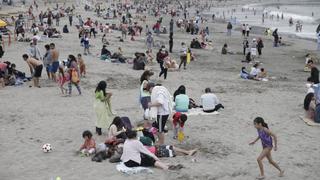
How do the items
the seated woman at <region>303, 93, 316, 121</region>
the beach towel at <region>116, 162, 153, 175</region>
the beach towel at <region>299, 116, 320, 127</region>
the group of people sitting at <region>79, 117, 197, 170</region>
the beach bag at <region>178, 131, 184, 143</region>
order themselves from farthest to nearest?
1. the seated woman at <region>303, 93, 316, 121</region>
2. the beach towel at <region>299, 116, 320, 127</region>
3. the beach bag at <region>178, 131, 184, 143</region>
4. the group of people sitting at <region>79, 117, 197, 170</region>
5. the beach towel at <region>116, 162, 153, 175</region>

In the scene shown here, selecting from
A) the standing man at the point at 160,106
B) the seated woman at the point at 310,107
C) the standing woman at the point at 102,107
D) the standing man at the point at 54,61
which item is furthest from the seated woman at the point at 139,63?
the standing man at the point at 160,106

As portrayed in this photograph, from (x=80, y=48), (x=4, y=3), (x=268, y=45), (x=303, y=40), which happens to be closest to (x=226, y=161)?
(x=80, y=48)

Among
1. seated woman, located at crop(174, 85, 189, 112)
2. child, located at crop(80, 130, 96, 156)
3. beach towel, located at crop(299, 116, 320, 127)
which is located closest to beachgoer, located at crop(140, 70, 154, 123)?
seated woman, located at crop(174, 85, 189, 112)

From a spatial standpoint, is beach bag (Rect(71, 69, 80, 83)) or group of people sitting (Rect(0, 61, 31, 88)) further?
group of people sitting (Rect(0, 61, 31, 88))

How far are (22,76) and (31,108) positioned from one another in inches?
167

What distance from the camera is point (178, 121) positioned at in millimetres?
12359

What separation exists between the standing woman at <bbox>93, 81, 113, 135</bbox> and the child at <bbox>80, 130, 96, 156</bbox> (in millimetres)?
1202

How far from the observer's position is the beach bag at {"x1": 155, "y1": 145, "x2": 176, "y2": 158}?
10995 mm

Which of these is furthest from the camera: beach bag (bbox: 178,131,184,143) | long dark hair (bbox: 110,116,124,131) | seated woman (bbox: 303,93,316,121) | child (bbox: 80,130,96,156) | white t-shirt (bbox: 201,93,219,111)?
white t-shirt (bbox: 201,93,219,111)

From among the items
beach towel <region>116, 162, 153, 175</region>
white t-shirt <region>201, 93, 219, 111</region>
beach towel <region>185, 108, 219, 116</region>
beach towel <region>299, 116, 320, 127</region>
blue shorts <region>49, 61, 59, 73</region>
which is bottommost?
beach towel <region>299, 116, 320, 127</region>

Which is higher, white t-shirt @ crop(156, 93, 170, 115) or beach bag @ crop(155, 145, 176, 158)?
white t-shirt @ crop(156, 93, 170, 115)

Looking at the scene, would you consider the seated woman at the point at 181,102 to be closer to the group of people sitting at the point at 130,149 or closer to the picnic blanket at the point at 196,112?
the picnic blanket at the point at 196,112

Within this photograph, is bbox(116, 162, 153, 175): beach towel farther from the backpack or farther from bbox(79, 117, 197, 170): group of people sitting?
the backpack

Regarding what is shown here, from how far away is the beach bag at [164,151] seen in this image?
10995 mm
